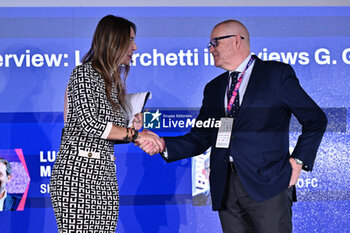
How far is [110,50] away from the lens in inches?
91.5

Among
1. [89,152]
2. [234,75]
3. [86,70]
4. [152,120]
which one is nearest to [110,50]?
[86,70]

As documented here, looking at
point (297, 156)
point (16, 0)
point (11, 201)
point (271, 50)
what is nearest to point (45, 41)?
point (16, 0)

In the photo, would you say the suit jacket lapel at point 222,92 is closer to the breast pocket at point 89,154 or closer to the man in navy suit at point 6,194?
the breast pocket at point 89,154

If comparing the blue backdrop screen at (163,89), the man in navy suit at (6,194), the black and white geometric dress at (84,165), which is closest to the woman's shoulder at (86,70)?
the black and white geometric dress at (84,165)

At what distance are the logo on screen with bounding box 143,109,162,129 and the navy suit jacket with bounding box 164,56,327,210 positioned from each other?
1.17 m

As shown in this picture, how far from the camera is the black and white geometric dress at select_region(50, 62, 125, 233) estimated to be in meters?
2.17

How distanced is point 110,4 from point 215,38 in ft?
4.34

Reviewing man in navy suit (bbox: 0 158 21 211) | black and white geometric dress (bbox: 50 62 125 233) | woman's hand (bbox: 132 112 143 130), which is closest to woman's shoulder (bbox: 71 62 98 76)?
black and white geometric dress (bbox: 50 62 125 233)

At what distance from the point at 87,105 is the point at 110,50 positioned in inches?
12.4

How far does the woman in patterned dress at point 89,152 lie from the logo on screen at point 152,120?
137 cm

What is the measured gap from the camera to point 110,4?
3795 mm

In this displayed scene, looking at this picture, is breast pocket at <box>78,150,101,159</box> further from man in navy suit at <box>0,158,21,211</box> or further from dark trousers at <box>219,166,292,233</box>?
man in navy suit at <box>0,158,21,211</box>

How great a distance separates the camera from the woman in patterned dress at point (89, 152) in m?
2.18

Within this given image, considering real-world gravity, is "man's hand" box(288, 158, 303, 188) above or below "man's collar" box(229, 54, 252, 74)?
below
